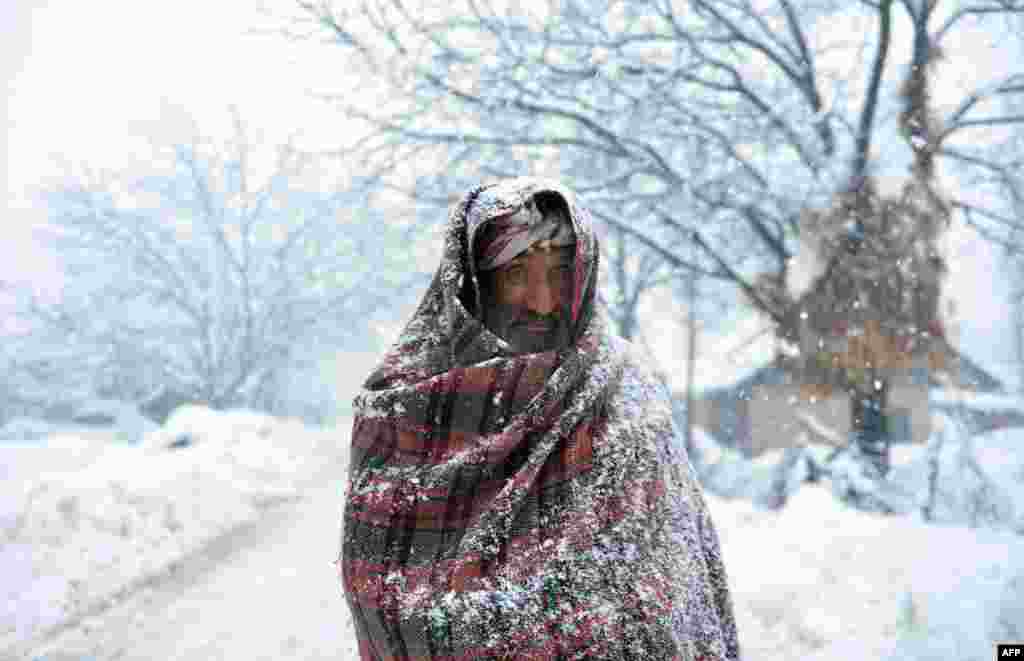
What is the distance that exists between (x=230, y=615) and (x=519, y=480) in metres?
3.03

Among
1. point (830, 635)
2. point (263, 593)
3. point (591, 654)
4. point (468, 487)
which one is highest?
point (468, 487)

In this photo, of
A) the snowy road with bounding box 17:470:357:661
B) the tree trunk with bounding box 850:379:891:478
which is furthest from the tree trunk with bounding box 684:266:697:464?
the snowy road with bounding box 17:470:357:661

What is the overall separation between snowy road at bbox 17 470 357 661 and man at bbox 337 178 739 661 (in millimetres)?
720

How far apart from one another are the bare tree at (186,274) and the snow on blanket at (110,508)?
6.80 m

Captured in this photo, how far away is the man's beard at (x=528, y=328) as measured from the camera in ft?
5.21

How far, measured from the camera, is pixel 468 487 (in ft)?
4.78

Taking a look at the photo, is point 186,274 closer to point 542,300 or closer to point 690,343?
point 690,343

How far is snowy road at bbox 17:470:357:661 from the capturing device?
306 cm

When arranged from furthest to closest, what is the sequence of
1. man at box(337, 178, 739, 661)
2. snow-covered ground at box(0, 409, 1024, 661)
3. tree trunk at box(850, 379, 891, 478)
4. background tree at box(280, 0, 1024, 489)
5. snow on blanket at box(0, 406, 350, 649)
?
tree trunk at box(850, 379, 891, 478)
background tree at box(280, 0, 1024, 489)
snow on blanket at box(0, 406, 350, 649)
snow-covered ground at box(0, 409, 1024, 661)
man at box(337, 178, 739, 661)

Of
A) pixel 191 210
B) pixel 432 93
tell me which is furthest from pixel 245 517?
pixel 191 210

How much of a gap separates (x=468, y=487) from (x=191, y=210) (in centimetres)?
1717

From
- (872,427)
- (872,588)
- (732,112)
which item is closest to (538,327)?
(872,588)

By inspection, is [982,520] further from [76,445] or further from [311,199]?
[311,199]

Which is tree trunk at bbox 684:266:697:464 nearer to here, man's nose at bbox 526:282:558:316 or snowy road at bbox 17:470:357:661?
snowy road at bbox 17:470:357:661
